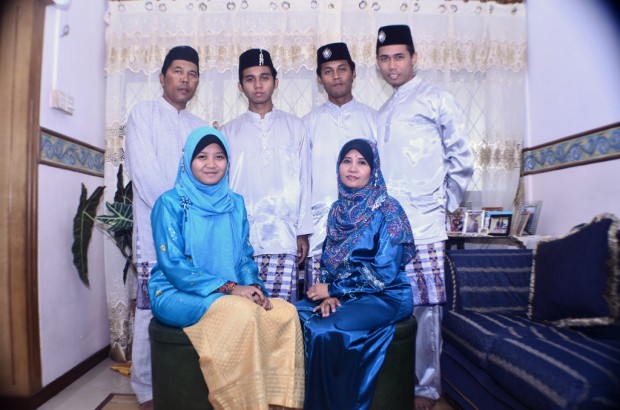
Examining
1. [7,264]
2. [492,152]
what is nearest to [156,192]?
[7,264]

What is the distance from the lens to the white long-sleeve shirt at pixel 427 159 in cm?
218

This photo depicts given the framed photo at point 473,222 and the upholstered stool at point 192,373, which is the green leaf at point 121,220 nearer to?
the upholstered stool at point 192,373

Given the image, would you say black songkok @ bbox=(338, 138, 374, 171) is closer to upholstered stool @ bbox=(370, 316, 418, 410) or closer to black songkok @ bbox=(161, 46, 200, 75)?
upholstered stool @ bbox=(370, 316, 418, 410)

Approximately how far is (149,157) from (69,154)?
642 millimetres

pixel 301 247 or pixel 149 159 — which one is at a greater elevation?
pixel 149 159

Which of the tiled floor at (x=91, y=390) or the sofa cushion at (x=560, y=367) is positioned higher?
the sofa cushion at (x=560, y=367)

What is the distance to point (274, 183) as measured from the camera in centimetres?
227

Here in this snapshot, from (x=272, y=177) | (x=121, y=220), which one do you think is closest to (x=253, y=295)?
(x=272, y=177)

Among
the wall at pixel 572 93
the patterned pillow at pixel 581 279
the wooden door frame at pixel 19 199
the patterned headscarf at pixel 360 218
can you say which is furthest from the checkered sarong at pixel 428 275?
the wooden door frame at pixel 19 199

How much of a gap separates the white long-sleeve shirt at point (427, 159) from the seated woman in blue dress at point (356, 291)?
297 millimetres

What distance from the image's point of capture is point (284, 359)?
1538mm

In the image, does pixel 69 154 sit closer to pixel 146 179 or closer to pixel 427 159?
pixel 146 179

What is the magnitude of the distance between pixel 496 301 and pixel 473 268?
190 millimetres

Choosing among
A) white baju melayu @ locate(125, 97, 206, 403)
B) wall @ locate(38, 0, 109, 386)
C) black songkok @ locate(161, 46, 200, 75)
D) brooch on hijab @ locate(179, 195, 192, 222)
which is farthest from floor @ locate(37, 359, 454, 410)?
black songkok @ locate(161, 46, 200, 75)
